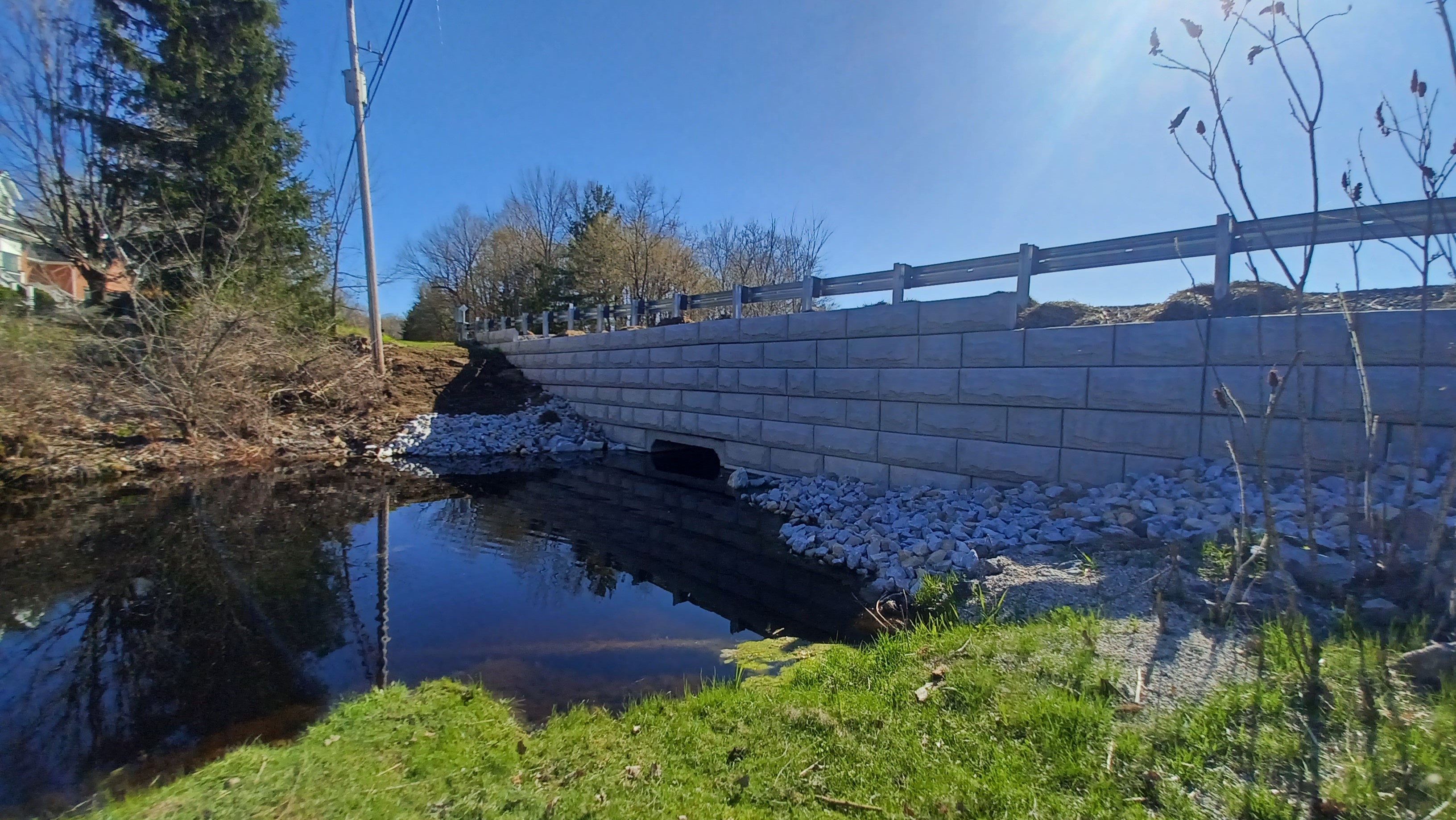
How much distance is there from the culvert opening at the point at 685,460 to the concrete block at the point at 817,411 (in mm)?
2291

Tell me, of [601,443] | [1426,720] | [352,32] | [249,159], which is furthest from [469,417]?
[1426,720]

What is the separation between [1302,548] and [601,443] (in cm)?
1239

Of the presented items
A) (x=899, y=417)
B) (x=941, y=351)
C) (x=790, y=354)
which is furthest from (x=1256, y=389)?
(x=790, y=354)

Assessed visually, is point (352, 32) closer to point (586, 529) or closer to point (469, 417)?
point (469, 417)

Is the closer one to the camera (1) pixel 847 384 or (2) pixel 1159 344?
(2) pixel 1159 344

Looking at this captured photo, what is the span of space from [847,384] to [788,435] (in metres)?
1.40

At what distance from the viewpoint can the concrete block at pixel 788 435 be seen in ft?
30.4

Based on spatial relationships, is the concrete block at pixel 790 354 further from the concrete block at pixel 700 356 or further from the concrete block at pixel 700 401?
the concrete block at pixel 700 356

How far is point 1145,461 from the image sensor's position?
5891mm

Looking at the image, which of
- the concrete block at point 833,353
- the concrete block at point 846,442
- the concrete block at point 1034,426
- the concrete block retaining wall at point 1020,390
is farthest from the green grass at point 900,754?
the concrete block at point 833,353

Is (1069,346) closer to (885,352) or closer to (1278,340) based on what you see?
(1278,340)

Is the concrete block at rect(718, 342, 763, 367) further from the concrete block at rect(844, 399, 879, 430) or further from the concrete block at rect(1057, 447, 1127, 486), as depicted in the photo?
the concrete block at rect(1057, 447, 1127, 486)

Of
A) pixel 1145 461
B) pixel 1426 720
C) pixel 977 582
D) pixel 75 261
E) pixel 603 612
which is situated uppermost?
pixel 75 261

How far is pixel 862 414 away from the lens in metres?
8.48
